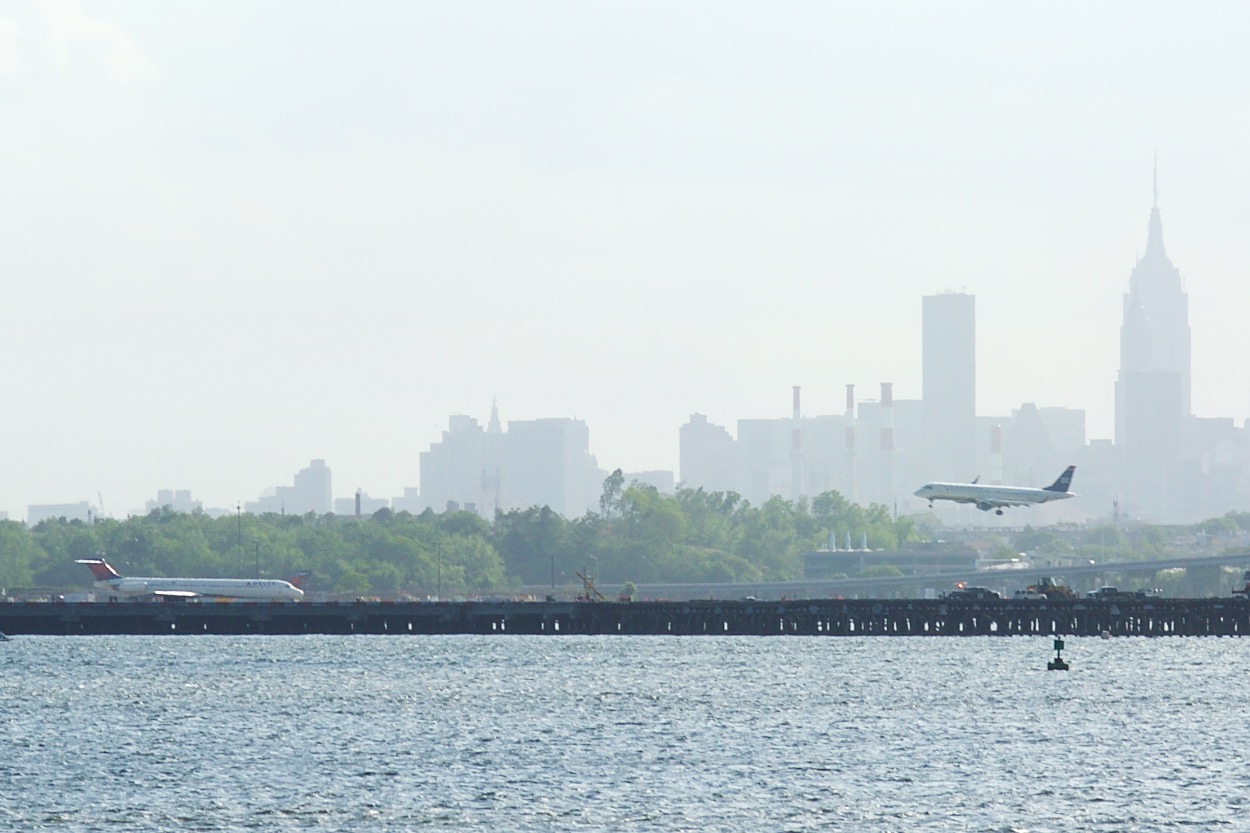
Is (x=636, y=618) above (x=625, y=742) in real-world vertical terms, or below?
above

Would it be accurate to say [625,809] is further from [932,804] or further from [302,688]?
[302,688]

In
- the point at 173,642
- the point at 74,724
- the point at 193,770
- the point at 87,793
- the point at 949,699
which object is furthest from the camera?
the point at 173,642

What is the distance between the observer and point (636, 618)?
192 m

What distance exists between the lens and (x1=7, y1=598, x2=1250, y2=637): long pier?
191 metres

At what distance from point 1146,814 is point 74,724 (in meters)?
54.5

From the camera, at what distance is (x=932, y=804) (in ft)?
272

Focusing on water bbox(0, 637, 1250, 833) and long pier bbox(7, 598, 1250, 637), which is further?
long pier bbox(7, 598, 1250, 637)

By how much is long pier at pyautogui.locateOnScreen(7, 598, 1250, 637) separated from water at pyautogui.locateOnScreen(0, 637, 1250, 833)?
839 inches


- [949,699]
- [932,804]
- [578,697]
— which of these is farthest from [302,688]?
[932,804]

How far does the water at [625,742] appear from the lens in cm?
8106

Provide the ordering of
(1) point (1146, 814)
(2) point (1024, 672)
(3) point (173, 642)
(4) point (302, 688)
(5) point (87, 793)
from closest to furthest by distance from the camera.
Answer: (1) point (1146, 814) → (5) point (87, 793) → (4) point (302, 688) → (2) point (1024, 672) → (3) point (173, 642)

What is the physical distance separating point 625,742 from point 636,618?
8872cm

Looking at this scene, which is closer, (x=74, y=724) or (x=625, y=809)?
(x=625, y=809)

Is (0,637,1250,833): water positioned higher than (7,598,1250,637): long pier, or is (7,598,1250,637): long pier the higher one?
(7,598,1250,637): long pier
